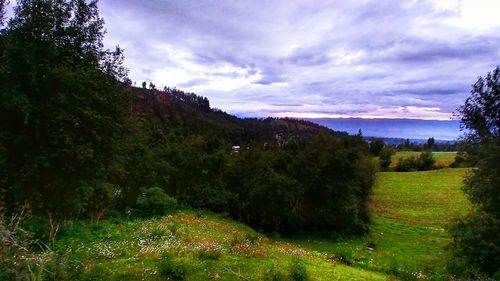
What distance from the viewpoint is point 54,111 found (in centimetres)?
2025

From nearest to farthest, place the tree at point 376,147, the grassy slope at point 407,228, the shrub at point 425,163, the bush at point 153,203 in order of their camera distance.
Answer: the grassy slope at point 407,228, the bush at point 153,203, the shrub at point 425,163, the tree at point 376,147

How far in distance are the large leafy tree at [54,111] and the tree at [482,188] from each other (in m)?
21.1

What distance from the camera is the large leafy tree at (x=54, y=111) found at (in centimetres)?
2039

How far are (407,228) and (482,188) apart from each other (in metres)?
20.4

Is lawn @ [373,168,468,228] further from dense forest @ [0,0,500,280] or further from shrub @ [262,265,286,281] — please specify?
shrub @ [262,265,286,281]

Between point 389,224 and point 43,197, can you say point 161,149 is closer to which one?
point 43,197

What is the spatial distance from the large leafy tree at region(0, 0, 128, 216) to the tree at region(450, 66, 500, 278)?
21131 millimetres

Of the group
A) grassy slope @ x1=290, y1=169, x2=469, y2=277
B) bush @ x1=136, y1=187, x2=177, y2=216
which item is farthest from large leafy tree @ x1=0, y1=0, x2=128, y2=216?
grassy slope @ x1=290, y1=169, x2=469, y2=277

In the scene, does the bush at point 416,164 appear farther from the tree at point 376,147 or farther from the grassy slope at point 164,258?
the grassy slope at point 164,258

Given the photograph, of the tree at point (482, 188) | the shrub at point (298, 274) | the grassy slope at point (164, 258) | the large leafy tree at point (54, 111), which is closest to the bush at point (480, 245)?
the tree at point (482, 188)

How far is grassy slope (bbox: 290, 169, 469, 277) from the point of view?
2590 centimetres

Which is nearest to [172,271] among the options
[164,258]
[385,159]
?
[164,258]

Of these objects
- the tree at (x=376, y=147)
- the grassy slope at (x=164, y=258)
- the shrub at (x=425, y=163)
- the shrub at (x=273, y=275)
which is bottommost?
the grassy slope at (x=164, y=258)

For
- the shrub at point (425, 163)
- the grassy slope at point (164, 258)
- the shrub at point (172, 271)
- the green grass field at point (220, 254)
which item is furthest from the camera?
the shrub at point (425, 163)
